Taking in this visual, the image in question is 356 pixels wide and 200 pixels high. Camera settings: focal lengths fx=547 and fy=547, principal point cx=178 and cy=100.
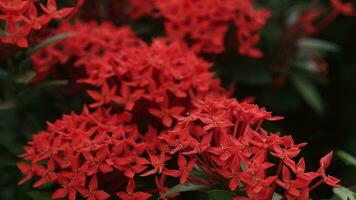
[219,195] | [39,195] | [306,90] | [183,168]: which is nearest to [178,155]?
[183,168]

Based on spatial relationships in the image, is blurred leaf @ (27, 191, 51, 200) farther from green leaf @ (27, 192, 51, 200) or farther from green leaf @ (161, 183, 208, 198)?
green leaf @ (161, 183, 208, 198)

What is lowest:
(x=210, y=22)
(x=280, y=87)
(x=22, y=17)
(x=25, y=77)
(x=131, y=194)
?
(x=280, y=87)

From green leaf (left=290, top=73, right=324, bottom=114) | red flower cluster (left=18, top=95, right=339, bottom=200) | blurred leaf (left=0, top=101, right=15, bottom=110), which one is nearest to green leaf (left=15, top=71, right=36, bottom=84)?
blurred leaf (left=0, top=101, right=15, bottom=110)

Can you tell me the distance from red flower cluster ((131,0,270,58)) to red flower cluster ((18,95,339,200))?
1.65 ft

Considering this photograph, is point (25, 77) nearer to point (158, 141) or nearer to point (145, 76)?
point (145, 76)

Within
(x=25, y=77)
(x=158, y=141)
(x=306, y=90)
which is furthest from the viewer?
(x=306, y=90)

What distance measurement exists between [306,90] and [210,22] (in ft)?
1.89

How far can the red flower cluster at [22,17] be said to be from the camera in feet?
4.95

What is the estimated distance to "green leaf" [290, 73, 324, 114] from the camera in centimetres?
227

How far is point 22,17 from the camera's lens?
1.52m

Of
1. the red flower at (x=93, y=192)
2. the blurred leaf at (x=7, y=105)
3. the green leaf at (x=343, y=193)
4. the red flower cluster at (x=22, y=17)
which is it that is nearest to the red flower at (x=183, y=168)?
the red flower at (x=93, y=192)

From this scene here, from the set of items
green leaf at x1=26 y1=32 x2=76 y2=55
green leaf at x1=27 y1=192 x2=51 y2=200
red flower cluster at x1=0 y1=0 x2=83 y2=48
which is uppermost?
red flower cluster at x1=0 y1=0 x2=83 y2=48

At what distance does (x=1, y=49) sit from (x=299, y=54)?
1315mm

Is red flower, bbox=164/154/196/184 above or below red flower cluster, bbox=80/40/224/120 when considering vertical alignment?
below
